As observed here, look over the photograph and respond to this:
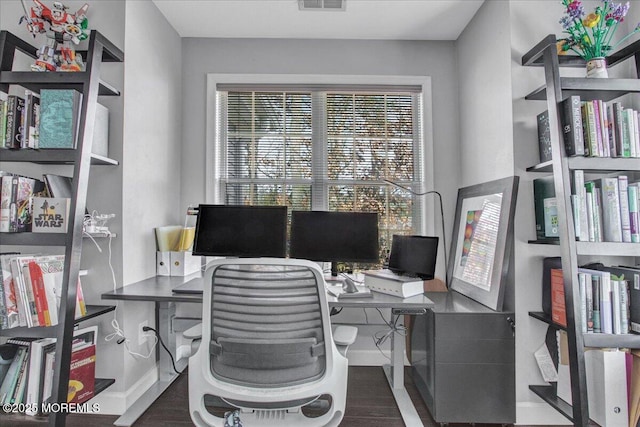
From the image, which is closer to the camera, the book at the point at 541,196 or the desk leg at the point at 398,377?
the book at the point at 541,196

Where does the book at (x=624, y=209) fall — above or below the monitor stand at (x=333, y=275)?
above

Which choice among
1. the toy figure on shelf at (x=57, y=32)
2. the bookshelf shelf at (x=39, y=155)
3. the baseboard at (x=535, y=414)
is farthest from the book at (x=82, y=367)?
the baseboard at (x=535, y=414)

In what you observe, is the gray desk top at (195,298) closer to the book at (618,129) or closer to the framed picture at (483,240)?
the framed picture at (483,240)

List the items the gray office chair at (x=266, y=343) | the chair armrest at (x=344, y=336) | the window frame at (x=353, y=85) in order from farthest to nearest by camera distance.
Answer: the window frame at (x=353, y=85) → the chair armrest at (x=344, y=336) → the gray office chair at (x=266, y=343)

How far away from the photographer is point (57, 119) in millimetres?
1699

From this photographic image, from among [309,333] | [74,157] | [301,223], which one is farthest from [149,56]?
[309,333]

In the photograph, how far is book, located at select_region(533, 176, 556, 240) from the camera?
6.08ft

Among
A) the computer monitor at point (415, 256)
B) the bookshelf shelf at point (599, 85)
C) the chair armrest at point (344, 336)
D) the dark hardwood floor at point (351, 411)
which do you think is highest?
the bookshelf shelf at point (599, 85)

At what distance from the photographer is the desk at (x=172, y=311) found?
1.75 metres

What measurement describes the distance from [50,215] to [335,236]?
61.0 inches

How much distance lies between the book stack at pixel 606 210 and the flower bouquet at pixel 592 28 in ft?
1.88

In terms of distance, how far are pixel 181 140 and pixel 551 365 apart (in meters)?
2.96

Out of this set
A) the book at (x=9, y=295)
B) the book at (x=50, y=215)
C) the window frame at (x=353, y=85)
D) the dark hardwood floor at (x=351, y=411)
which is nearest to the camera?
the book at (x=9, y=295)

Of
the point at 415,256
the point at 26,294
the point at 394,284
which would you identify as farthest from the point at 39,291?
the point at 415,256
